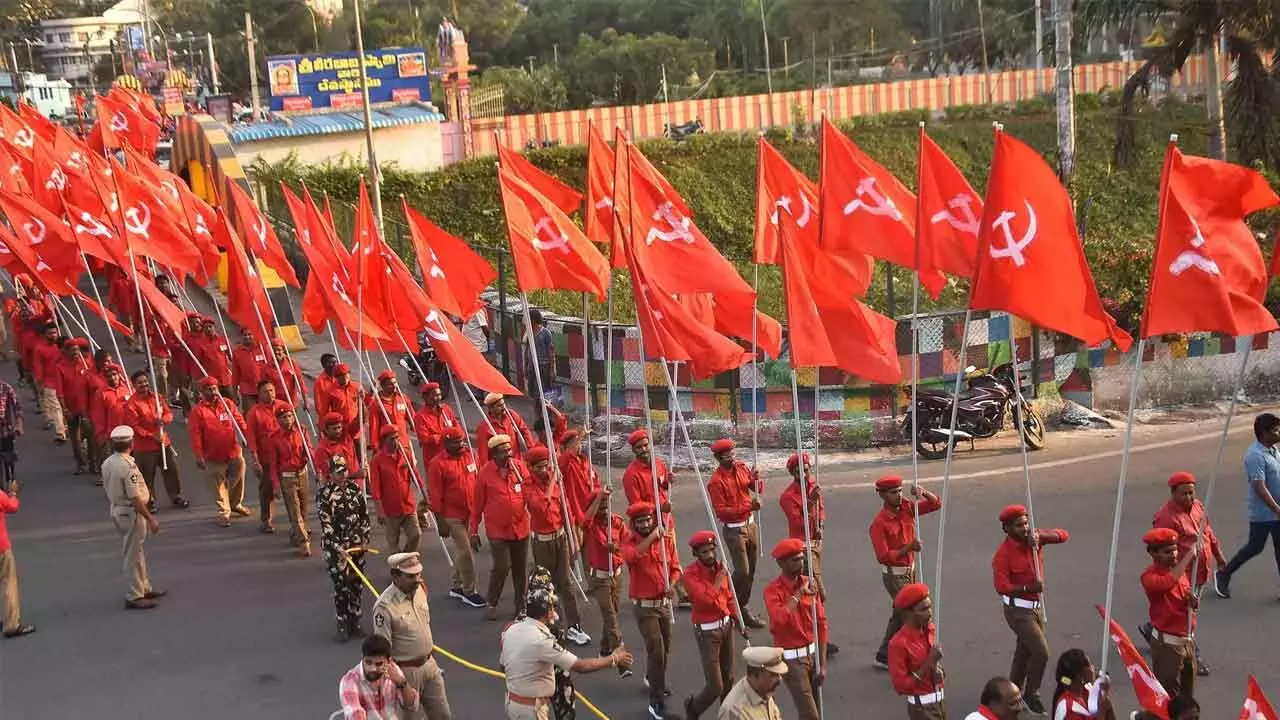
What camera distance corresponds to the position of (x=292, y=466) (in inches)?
548

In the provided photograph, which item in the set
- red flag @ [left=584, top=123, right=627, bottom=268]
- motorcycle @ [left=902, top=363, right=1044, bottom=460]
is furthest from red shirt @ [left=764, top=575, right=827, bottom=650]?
motorcycle @ [left=902, top=363, right=1044, bottom=460]

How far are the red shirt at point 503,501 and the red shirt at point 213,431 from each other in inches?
172

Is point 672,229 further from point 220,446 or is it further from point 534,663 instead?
point 220,446

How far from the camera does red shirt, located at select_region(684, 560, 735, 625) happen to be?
368 inches

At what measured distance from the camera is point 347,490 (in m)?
11.6

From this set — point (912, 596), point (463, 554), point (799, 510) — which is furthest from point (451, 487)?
point (912, 596)

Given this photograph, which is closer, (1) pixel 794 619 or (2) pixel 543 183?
(1) pixel 794 619

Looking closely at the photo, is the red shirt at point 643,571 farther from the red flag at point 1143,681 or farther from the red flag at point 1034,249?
the red flag at point 1143,681

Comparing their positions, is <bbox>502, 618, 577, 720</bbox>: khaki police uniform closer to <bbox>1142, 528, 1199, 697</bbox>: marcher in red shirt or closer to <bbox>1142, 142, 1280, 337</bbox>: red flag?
<bbox>1142, 528, 1199, 697</bbox>: marcher in red shirt

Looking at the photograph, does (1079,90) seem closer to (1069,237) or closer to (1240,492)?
(1240,492)

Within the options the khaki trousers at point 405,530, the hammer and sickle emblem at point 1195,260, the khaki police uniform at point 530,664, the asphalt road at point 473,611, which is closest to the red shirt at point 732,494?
the asphalt road at point 473,611

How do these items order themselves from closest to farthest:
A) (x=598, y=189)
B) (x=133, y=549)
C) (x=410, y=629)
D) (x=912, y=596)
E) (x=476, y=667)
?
(x=912, y=596) < (x=410, y=629) < (x=476, y=667) < (x=133, y=549) < (x=598, y=189)

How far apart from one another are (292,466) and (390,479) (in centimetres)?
Answer: 181

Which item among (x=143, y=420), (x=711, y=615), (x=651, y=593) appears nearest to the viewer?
(x=711, y=615)
